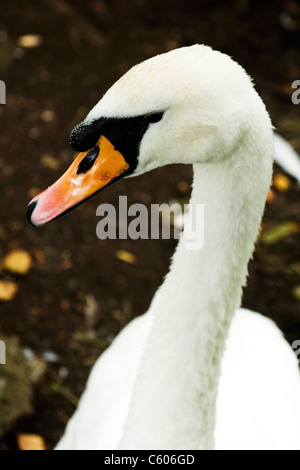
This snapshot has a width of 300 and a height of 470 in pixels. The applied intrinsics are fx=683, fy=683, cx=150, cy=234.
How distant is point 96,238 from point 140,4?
166cm

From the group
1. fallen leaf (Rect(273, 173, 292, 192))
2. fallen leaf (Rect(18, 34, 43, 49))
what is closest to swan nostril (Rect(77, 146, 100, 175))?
fallen leaf (Rect(273, 173, 292, 192))

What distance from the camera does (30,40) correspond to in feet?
11.7

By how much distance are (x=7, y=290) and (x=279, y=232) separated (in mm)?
1208

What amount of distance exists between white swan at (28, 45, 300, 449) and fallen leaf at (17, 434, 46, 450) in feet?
1.77

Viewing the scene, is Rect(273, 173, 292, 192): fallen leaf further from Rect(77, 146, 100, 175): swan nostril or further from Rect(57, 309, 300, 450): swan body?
Rect(77, 146, 100, 175): swan nostril

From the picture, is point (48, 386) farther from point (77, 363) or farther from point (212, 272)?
point (212, 272)

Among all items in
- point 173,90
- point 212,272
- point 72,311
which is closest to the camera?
point 173,90

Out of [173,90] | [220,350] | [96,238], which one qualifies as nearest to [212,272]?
[220,350]

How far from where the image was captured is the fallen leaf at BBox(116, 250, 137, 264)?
2.83 metres

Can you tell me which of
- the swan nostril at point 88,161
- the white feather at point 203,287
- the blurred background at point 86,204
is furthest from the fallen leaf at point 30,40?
the swan nostril at point 88,161

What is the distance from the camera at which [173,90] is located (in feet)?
3.76

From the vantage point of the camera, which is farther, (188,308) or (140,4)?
(140,4)

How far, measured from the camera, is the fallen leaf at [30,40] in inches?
140

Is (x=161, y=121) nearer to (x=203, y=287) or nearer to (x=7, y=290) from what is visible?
(x=203, y=287)
